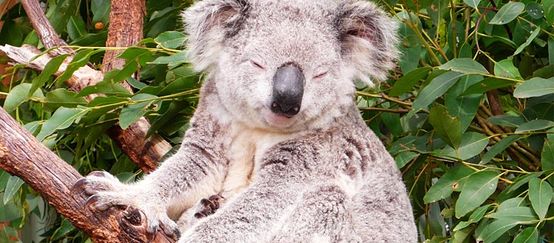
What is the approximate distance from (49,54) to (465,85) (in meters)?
1.73

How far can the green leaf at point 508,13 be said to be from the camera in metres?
3.84

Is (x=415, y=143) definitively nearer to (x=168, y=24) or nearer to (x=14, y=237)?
(x=168, y=24)

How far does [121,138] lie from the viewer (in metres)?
4.31

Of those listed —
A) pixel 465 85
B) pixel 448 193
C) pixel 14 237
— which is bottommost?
pixel 14 237

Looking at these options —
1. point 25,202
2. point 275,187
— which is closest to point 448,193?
point 275,187

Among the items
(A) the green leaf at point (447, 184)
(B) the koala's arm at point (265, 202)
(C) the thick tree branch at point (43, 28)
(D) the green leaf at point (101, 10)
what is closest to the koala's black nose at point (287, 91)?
(B) the koala's arm at point (265, 202)

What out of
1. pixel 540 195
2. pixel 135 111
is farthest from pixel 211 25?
pixel 540 195

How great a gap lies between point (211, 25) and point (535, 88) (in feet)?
3.90

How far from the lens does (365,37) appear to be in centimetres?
387

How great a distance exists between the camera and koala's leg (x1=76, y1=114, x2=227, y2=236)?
336cm

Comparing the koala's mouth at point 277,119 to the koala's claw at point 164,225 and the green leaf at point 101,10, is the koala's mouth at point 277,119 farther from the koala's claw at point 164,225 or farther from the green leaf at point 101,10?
the green leaf at point 101,10

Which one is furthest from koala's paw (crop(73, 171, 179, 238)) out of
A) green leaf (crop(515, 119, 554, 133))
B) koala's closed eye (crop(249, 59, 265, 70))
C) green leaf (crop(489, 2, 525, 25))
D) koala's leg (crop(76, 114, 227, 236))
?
green leaf (crop(489, 2, 525, 25))

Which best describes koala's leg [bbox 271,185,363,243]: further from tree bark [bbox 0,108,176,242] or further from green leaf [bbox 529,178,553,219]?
green leaf [bbox 529,178,553,219]

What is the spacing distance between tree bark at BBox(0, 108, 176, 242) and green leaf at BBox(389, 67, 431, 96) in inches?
50.3
